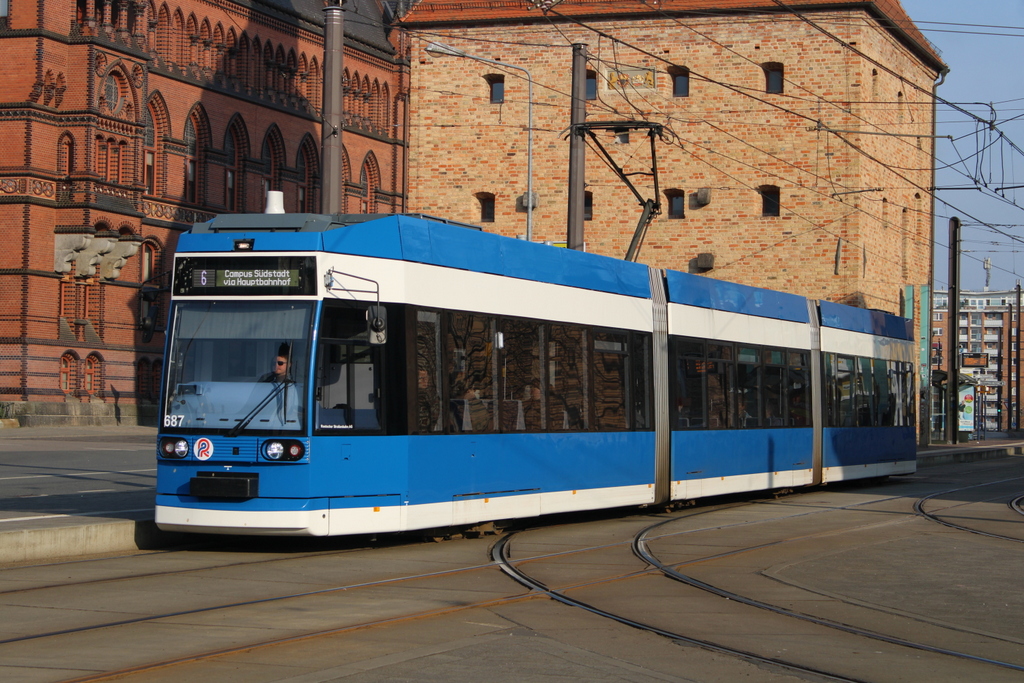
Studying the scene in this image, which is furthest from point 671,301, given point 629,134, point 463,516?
point 629,134

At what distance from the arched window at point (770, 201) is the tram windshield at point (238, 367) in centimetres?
3137

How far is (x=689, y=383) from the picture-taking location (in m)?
18.2

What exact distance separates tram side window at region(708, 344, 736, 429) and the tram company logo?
8.52 meters

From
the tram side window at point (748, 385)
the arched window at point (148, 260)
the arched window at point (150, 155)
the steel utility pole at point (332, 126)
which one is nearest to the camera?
the tram side window at point (748, 385)

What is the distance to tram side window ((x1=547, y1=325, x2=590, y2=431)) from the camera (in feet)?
49.3

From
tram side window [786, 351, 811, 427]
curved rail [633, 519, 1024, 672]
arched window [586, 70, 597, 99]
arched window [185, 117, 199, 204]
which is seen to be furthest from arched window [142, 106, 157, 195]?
curved rail [633, 519, 1024, 672]

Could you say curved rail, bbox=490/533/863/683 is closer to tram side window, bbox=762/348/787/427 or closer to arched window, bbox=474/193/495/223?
tram side window, bbox=762/348/787/427

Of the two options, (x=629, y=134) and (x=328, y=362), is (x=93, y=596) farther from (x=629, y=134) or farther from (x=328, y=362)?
(x=629, y=134)

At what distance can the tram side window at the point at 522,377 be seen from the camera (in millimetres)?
14180

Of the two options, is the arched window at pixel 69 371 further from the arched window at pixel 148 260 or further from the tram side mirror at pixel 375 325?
the tram side mirror at pixel 375 325

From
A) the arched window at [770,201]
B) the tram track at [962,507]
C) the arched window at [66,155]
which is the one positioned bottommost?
the tram track at [962,507]

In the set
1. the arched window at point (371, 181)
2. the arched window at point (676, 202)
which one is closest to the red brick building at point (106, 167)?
the arched window at point (371, 181)

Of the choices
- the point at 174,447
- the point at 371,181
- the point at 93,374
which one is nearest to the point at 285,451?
the point at 174,447

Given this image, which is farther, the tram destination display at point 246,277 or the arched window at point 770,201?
the arched window at point 770,201
